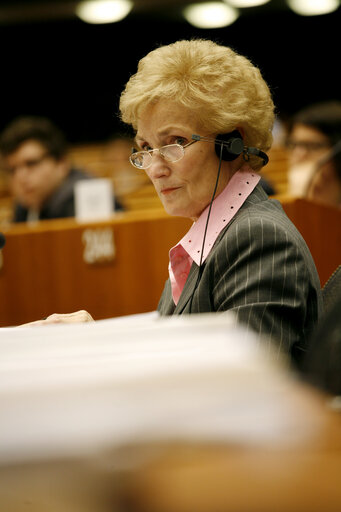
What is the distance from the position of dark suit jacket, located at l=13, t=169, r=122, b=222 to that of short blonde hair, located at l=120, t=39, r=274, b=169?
1158mm

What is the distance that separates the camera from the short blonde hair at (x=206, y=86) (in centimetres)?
93

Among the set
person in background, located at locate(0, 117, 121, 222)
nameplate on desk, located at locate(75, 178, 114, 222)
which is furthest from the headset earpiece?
person in background, located at locate(0, 117, 121, 222)

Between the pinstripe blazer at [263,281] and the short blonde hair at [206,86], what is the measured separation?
148 mm

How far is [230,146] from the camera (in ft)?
3.11

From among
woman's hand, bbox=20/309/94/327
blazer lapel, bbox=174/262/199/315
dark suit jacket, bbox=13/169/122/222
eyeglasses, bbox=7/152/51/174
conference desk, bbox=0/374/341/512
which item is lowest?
woman's hand, bbox=20/309/94/327

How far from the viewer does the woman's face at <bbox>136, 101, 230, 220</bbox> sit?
3.13 ft

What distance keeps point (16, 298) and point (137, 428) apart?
1.43 meters

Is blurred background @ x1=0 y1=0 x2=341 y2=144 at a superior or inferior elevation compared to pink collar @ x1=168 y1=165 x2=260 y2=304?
superior

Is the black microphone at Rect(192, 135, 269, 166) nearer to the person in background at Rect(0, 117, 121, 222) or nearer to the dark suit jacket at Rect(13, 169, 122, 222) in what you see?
the dark suit jacket at Rect(13, 169, 122, 222)

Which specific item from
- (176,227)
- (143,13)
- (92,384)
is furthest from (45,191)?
(143,13)

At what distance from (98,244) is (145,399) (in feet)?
4.70

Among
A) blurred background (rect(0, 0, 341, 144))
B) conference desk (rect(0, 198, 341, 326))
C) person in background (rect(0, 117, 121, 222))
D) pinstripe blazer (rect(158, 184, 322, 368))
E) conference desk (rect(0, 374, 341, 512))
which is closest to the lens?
conference desk (rect(0, 374, 341, 512))

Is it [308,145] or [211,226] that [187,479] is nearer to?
[211,226]

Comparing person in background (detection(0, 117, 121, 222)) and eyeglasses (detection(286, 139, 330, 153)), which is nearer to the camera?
eyeglasses (detection(286, 139, 330, 153))
